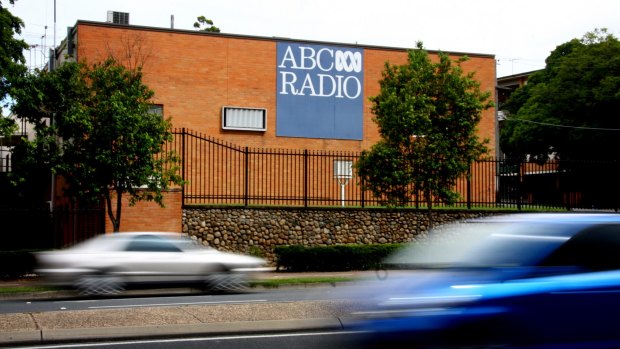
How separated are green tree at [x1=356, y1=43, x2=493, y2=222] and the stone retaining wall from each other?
2.08 meters

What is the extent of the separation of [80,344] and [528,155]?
50.7 metres

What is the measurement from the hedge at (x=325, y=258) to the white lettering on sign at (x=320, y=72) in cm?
1195

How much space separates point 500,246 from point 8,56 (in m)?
22.6

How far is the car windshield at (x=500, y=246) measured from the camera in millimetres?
6850

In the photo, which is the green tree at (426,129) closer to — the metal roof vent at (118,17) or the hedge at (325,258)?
the hedge at (325,258)

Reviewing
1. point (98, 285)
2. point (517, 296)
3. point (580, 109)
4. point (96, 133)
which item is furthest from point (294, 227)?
point (580, 109)

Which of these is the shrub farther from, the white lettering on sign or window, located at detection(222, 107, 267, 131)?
the white lettering on sign

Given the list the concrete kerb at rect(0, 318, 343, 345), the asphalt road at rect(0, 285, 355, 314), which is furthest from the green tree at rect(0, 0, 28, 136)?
the concrete kerb at rect(0, 318, 343, 345)

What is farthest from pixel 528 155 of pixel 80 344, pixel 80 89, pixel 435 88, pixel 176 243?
pixel 80 344

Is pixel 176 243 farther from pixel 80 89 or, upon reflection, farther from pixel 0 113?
pixel 0 113

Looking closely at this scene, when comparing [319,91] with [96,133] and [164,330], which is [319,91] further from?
[164,330]

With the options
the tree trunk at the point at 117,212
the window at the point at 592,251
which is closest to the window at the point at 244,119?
the tree trunk at the point at 117,212

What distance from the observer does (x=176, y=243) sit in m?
16.5

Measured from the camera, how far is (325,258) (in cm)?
2375
